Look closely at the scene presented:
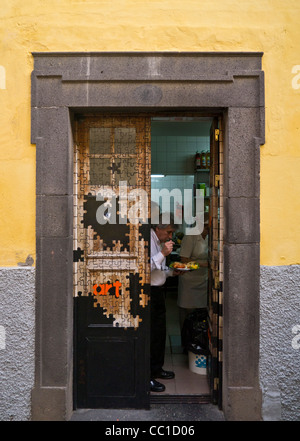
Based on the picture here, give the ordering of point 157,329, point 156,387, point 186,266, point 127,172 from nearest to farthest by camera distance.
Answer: point 127,172, point 156,387, point 157,329, point 186,266

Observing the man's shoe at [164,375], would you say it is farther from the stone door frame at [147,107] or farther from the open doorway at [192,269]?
the stone door frame at [147,107]

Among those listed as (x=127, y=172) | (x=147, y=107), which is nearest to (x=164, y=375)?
(x=127, y=172)

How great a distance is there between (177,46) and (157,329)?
337 cm

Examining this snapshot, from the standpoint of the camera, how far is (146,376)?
3.89 m

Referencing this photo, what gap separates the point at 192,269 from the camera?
206 inches

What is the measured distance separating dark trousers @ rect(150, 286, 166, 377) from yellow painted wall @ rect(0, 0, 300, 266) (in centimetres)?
158

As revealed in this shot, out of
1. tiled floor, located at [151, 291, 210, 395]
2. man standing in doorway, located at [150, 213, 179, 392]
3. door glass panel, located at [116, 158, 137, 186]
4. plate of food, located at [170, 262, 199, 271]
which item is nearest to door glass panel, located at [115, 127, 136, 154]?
door glass panel, located at [116, 158, 137, 186]

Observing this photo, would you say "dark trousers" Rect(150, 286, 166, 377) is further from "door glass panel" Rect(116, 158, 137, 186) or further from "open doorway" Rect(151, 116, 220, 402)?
"door glass panel" Rect(116, 158, 137, 186)

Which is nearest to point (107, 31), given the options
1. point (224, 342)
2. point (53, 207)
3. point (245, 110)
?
point (245, 110)

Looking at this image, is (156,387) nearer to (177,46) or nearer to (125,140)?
(125,140)

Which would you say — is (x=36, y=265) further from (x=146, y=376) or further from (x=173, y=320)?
(x=173, y=320)

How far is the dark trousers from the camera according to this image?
15.0 feet

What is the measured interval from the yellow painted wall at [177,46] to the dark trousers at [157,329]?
5.17 ft

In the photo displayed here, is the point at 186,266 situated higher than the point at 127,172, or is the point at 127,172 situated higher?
the point at 127,172
